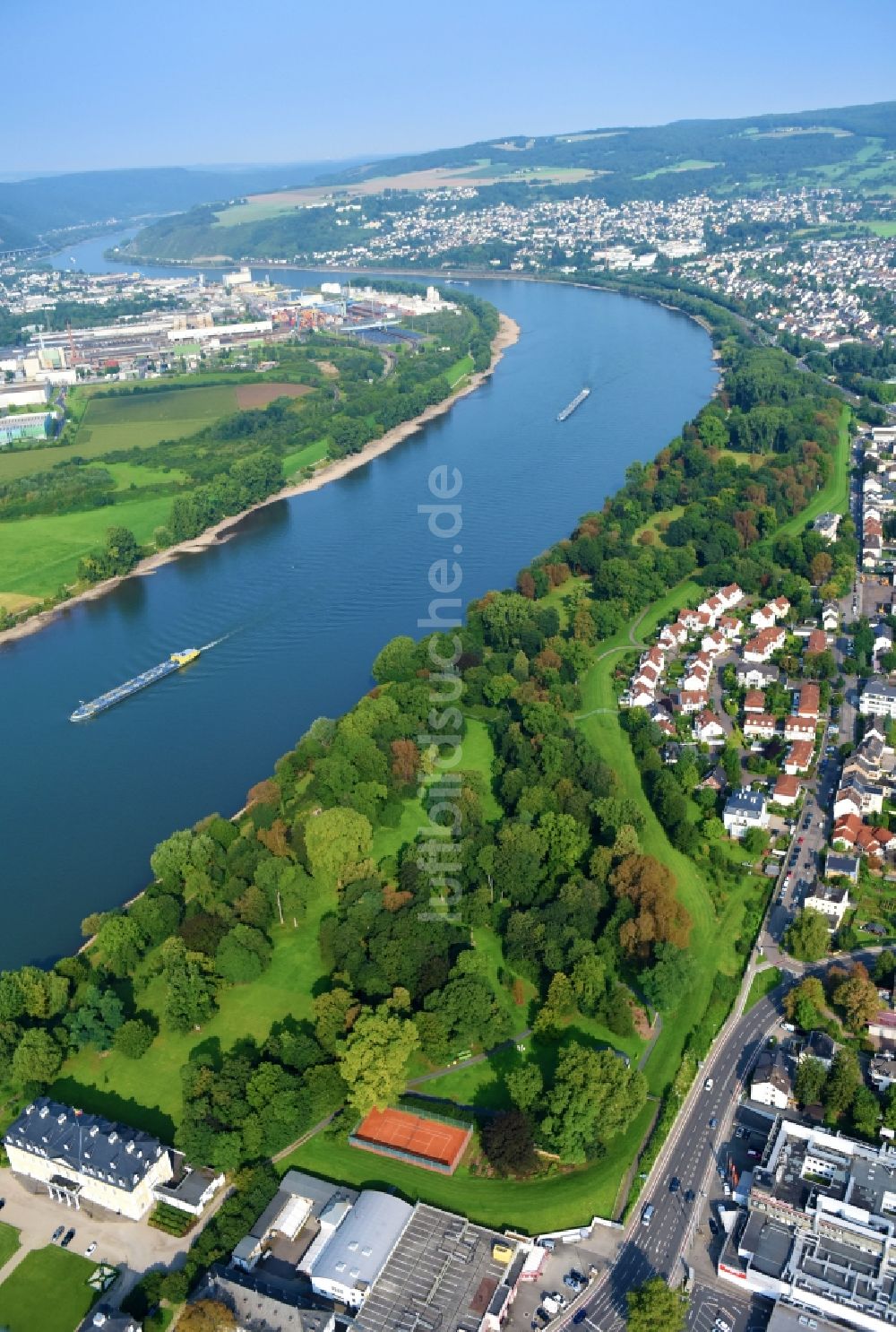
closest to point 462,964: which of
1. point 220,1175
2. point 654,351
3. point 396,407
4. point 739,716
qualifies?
point 220,1175

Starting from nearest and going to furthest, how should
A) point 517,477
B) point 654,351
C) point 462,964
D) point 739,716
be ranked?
point 462,964 < point 739,716 < point 517,477 < point 654,351

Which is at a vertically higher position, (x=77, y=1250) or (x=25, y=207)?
(x=25, y=207)

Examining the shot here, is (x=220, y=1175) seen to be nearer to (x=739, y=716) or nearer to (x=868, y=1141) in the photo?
(x=868, y=1141)

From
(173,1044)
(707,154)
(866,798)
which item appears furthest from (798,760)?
(707,154)

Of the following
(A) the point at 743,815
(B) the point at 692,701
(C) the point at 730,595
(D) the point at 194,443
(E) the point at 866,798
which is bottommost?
(A) the point at 743,815

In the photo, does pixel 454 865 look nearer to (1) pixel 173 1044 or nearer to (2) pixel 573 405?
(1) pixel 173 1044

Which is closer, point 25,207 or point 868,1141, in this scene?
point 868,1141

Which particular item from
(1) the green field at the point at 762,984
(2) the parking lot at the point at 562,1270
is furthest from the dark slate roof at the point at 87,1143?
(1) the green field at the point at 762,984
